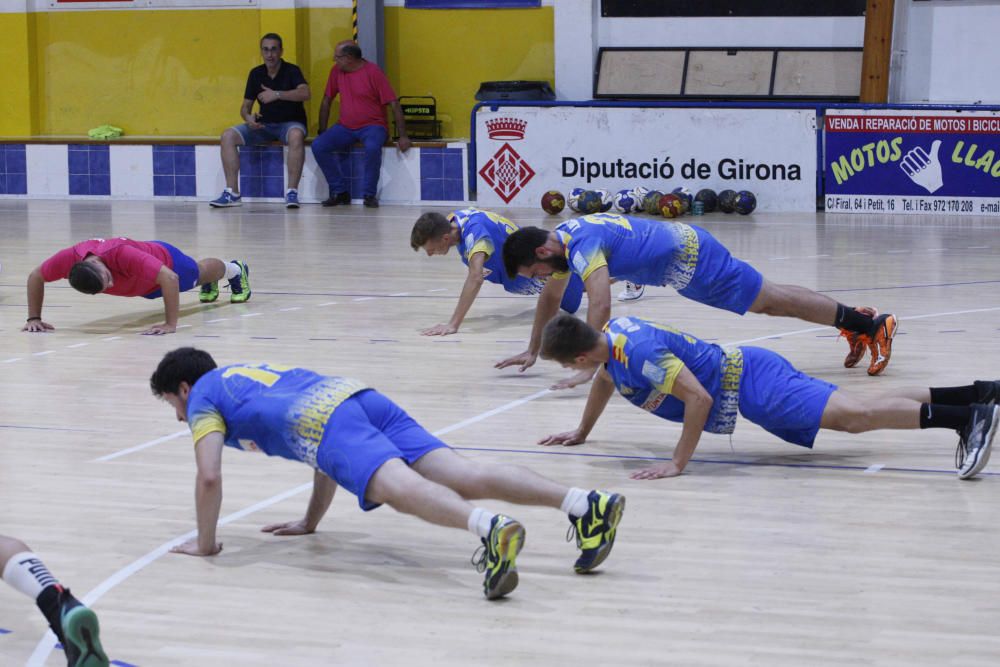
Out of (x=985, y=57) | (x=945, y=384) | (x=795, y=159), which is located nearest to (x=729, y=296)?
(x=945, y=384)

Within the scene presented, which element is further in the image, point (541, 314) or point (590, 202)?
point (590, 202)

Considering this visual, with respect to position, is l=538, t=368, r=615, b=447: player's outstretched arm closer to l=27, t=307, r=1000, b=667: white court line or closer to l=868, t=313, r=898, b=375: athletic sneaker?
l=27, t=307, r=1000, b=667: white court line

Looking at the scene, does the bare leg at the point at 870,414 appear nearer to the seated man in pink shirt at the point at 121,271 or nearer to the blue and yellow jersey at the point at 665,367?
the blue and yellow jersey at the point at 665,367

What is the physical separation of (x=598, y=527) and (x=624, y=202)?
13735 millimetres

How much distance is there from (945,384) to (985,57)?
1267 cm

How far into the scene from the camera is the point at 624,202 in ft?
62.7

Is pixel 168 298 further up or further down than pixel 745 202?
further down

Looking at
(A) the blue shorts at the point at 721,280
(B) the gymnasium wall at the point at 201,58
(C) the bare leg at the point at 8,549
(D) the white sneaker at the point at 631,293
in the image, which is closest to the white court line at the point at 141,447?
(C) the bare leg at the point at 8,549

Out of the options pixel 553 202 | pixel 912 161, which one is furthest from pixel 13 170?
pixel 912 161

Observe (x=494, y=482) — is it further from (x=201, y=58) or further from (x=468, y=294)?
(x=201, y=58)

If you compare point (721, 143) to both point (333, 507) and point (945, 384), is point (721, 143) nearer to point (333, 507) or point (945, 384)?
Answer: point (945, 384)

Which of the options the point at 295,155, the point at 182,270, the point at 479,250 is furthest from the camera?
the point at 295,155

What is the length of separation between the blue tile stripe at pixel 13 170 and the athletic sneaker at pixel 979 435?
1886 cm

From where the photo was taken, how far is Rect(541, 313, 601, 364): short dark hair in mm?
6387
